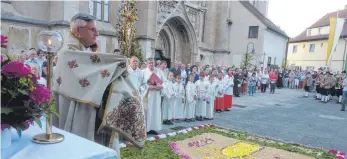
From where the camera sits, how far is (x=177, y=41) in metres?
23.1

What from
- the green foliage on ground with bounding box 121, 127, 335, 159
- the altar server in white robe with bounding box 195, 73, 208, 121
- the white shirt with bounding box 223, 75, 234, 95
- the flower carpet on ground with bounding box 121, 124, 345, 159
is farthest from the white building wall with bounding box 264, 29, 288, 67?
the flower carpet on ground with bounding box 121, 124, 345, 159

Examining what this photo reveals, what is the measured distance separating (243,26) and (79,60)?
2845 cm

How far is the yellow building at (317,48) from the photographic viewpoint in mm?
35938

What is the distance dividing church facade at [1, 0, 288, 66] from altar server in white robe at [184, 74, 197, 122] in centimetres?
→ 463

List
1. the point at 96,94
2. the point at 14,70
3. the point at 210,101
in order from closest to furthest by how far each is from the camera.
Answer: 1. the point at 14,70
2. the point at 96,94
3. the point at 210,101

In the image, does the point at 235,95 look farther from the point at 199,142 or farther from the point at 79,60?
the point at 79,60

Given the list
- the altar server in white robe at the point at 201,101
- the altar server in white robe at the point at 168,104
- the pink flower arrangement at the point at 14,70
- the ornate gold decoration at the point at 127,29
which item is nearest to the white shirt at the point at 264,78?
the altar server in white robe at the point at 201,101

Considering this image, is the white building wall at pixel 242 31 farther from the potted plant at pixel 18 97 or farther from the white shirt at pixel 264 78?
the potted plant at pixel 18 97

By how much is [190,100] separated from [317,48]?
39879 millimetres

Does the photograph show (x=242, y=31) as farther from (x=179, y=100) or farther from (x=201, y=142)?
(x=201, y=142)

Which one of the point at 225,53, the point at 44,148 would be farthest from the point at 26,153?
the point at 225,53

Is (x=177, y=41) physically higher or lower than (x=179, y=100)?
higher

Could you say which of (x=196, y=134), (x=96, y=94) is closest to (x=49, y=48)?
(x=96, y=94)

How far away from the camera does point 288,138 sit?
25.7ft
